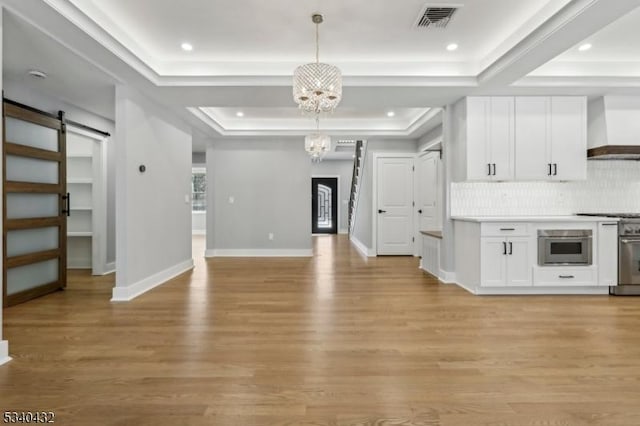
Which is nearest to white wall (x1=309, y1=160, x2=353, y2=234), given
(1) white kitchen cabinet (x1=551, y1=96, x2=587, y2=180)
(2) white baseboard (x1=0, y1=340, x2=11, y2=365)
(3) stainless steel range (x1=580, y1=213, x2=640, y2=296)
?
(1) white kitchen cabinet (x1=551, y1=96, x2=587, y2=180)

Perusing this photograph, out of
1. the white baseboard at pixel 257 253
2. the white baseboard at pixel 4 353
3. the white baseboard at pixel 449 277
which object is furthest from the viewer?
the white baseboard at pixel 257 253

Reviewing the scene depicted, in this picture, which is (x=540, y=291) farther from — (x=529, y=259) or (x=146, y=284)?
(x=146, y=284)

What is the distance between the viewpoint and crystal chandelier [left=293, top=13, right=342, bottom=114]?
3051 millimetres

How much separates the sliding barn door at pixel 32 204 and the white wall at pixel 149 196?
985 mm

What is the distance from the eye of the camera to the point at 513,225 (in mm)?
4125

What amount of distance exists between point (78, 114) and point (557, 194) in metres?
6.98

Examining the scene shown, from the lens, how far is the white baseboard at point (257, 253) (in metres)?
7.37

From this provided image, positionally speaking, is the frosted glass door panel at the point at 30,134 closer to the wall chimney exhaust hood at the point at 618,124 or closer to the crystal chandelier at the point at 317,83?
the crystal chandelier at the point at 317,83

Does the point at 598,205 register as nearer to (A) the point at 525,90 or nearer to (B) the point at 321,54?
(A) the point at 525,90

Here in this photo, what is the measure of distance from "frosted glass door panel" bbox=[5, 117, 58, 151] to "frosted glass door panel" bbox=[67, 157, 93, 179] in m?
1.55

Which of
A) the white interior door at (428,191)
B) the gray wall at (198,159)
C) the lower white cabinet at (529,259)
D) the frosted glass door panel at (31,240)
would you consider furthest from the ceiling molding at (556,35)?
the gray wall at (198,159)

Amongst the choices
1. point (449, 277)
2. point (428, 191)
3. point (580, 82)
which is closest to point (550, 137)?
point (580, 82)

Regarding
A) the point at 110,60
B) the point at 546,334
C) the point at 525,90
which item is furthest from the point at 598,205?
the point at 110,60

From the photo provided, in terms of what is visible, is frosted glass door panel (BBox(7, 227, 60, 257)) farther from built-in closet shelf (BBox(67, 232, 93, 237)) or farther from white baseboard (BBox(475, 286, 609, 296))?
white baseboard (BBox(475, 286, 609, 296))
